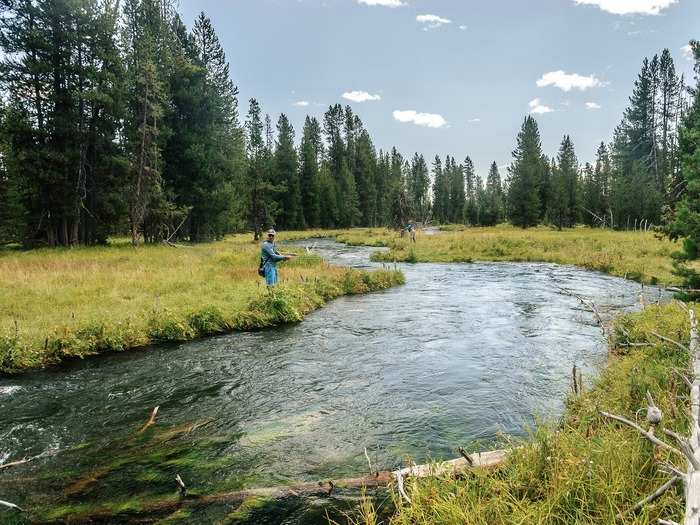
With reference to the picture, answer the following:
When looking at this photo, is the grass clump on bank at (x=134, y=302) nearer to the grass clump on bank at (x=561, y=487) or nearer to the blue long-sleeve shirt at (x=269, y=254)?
the blue long-sleeve shirt at (x=269, y=254)

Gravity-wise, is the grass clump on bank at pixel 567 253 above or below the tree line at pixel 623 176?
below

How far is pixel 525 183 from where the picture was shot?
229ft

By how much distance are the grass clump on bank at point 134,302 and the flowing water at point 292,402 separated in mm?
709

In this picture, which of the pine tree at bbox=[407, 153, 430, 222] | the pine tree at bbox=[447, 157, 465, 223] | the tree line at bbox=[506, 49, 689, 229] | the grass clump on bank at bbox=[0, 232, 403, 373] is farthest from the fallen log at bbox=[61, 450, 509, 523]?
the pine tree at bbox=[447, 157, 465, 223]

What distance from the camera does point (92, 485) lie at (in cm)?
557

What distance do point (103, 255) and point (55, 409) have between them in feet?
69.0

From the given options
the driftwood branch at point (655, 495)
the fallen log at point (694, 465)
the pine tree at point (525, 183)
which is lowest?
the driftwood branch at point (655, 495)

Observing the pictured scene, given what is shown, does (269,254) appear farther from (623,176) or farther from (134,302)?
(623,176)

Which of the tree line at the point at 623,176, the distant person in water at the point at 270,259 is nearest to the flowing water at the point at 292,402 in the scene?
the distant person in water at the point at 270,259

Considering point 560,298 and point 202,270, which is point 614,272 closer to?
point 560,298

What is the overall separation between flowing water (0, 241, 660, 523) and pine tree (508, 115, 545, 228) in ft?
194

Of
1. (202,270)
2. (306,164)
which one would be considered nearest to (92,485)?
(202,270)

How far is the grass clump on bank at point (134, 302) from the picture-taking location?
10984 millimetres

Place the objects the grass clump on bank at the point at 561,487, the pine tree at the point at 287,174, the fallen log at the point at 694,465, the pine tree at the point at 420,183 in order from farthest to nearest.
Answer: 1. the pine tree at the point at 420,183
2. the pine tree at the point at 287,174
3. the grass clump on bank at the point at 561,487
4. the fallen log at the point at 694,465
